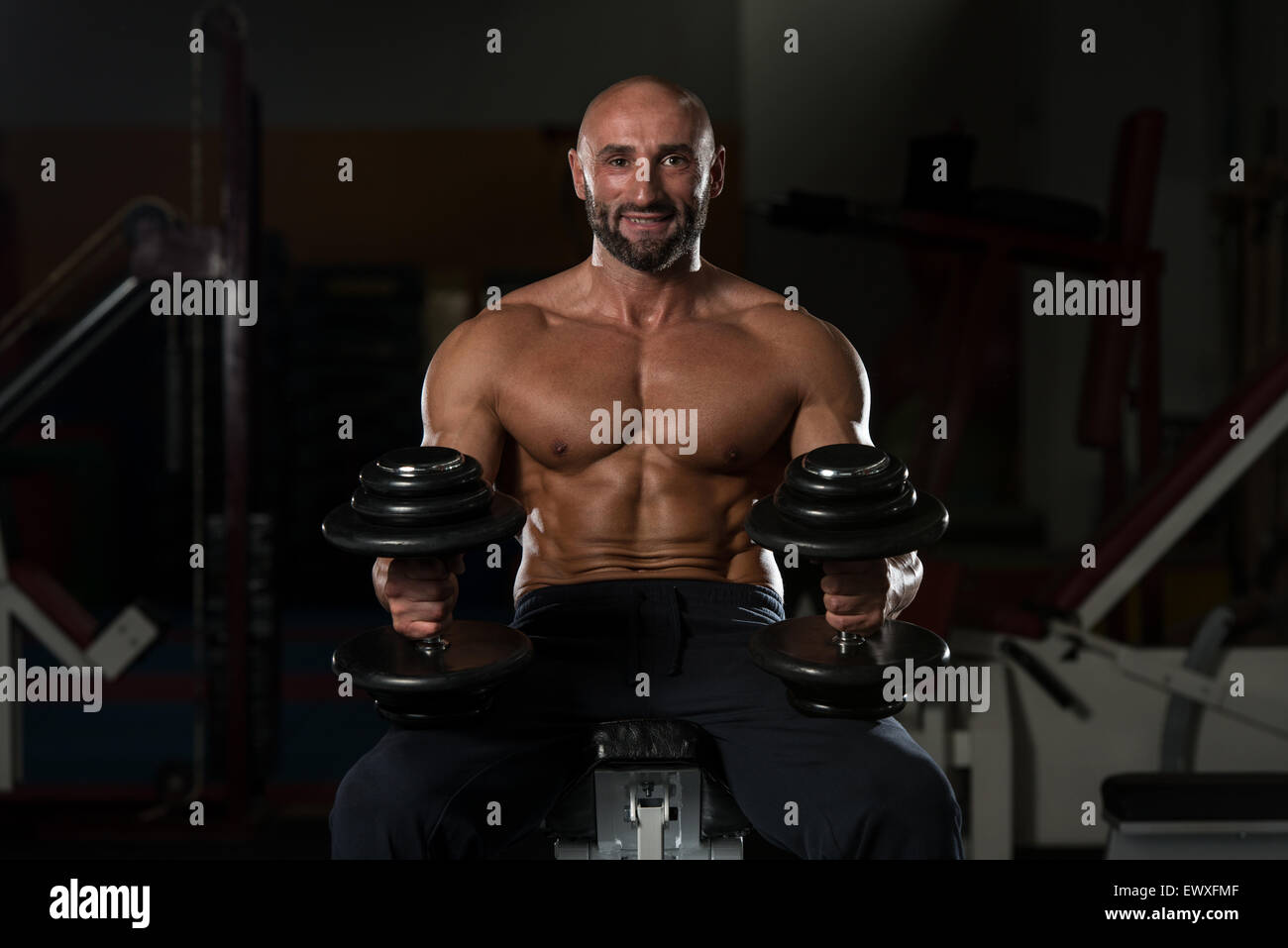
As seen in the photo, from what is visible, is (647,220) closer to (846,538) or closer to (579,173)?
(579,173)

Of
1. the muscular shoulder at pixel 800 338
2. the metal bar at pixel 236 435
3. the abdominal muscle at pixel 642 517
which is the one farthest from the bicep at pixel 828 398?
the metal bar at pixel 236 435

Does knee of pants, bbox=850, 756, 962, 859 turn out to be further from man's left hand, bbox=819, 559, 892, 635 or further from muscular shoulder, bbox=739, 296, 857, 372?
muscular shoulder, bbox=739, 296, 857, 372

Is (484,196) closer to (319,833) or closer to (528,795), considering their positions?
(319,833)

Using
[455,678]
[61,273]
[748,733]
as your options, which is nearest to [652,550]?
[748,733]

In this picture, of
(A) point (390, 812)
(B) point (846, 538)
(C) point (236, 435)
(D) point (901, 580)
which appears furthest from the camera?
(C) point (236, 435)

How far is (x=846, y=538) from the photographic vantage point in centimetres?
126

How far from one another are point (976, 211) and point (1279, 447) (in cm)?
222

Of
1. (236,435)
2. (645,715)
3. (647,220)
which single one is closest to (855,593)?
(645,715)

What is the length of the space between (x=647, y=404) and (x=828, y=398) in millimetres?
242

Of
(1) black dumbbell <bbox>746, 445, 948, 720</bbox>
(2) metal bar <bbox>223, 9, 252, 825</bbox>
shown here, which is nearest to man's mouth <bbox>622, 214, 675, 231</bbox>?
(1) black dumbbell <bbox>746, 445, 948, 720</bbox>

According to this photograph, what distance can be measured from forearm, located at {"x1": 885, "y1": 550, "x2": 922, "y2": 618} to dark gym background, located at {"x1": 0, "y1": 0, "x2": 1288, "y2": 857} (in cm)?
342

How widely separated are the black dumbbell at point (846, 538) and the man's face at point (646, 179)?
1.44ft

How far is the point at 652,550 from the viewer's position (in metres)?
1.67

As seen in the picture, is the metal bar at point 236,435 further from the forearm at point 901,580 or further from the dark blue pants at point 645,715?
the forearm at point 901,580
